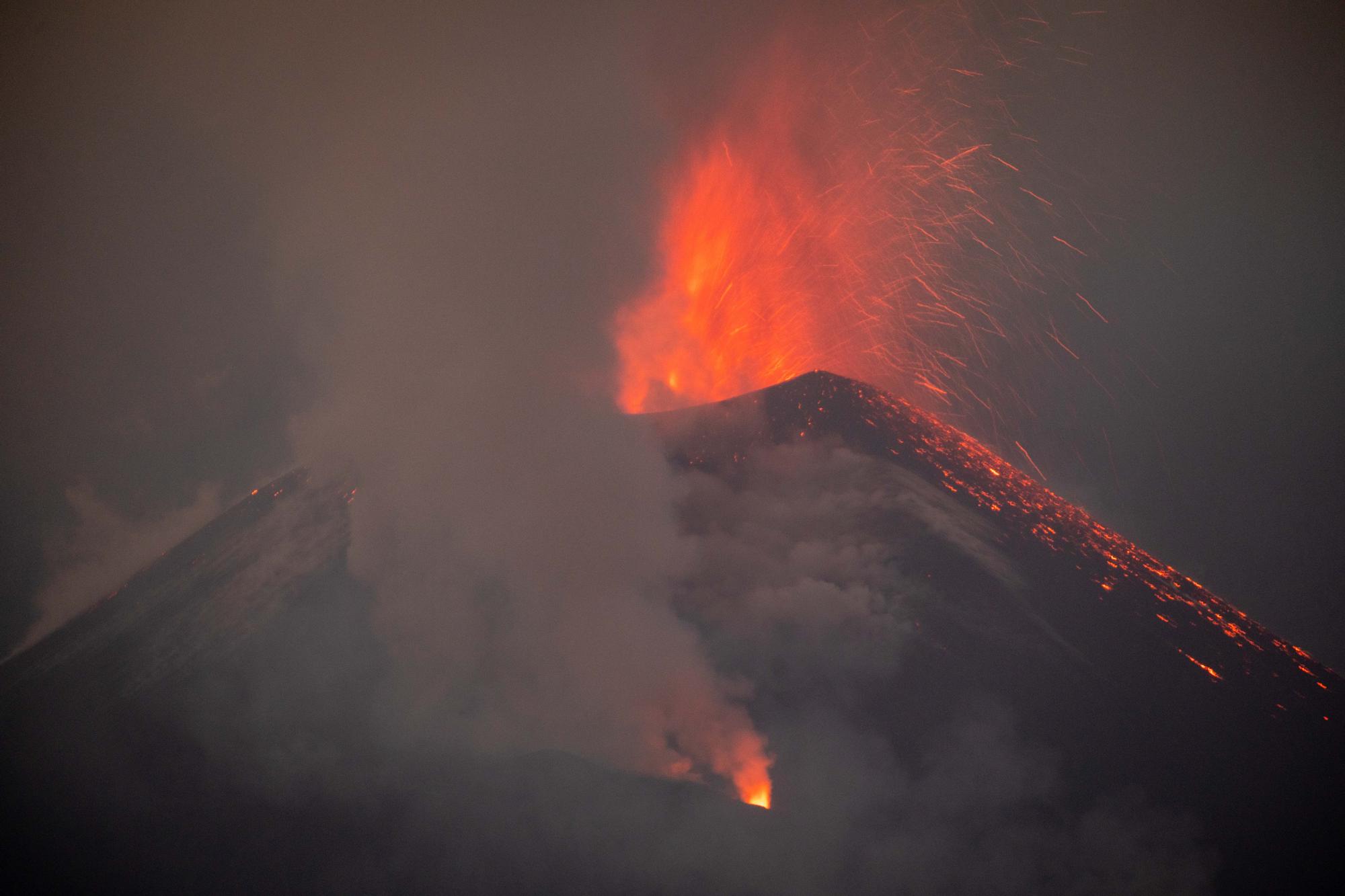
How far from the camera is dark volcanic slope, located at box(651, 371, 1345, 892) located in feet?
24.2

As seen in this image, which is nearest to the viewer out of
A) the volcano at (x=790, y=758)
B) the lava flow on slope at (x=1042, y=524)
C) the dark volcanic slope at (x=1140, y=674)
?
the volcano at (x=790, y=758)

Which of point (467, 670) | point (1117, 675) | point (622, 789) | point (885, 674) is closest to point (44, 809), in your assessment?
point (467, 670)

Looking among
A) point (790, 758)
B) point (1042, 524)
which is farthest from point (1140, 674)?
point (790, 758)

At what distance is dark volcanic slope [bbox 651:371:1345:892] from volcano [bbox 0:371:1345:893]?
34 mm

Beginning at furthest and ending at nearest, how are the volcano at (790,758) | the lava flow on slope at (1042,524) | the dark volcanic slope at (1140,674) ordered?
the lava flow on slope at (1042,524) < the dark volcanic slope at (1140,674) < the volcano at (790,758)

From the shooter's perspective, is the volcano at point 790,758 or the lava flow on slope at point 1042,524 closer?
the volcano at point 790,758

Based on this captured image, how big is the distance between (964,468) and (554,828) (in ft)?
30.4

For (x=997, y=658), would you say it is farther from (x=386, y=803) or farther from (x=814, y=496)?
(x=386, y=803)

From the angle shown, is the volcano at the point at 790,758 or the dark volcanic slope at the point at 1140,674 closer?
the volcano at the point at 790,758

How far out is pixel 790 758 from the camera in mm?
7727

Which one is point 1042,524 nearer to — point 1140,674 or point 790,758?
point 1140,674

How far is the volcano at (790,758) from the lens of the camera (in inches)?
267

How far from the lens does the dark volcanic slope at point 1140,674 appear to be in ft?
24.2

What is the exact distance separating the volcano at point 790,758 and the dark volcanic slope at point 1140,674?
0.03 m
